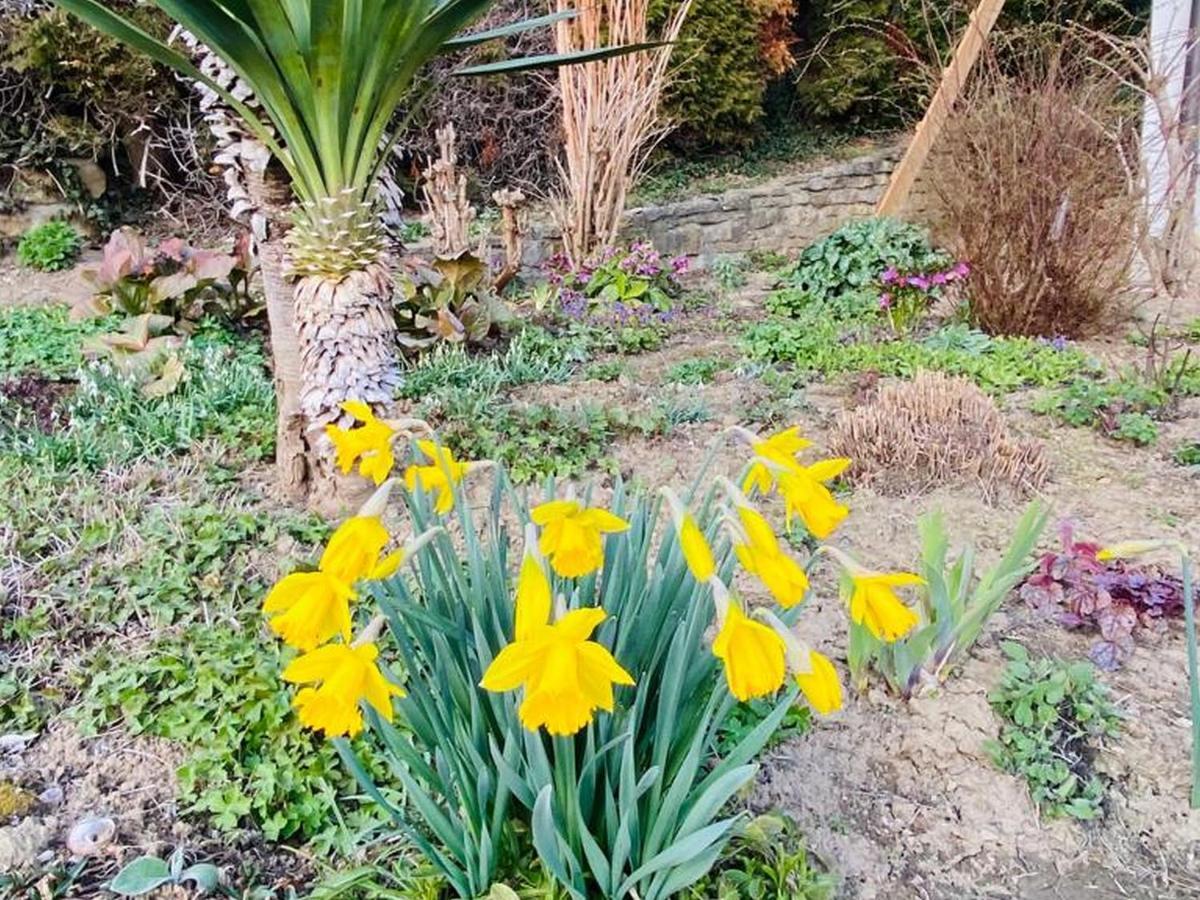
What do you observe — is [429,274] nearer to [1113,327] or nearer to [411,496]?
[411,496]

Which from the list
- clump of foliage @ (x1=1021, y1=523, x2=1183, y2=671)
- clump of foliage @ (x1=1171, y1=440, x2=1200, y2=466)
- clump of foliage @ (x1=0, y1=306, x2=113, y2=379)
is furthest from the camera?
clump of foliage @ (x1=0, y1=306, x2=113, y2=379)

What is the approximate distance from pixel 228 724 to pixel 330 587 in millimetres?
801

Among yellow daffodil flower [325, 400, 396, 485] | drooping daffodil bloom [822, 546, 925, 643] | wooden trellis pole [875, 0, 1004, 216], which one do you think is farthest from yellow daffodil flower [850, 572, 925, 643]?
wooden trellis pole [875, 0, 1004, 216]

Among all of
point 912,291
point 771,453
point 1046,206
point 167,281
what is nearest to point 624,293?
point 912,291

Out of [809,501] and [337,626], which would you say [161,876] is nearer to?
[337,626]

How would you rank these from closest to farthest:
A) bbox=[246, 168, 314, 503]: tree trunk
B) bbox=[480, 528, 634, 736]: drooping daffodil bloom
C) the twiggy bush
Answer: bbox=[480, 528, 634, 736]: drooping daffodil bloom → bbox=[246, 168, 314, 503]: tree trunk → the twiggy bush

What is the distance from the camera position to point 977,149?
13.7ft

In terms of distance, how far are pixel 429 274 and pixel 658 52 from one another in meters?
2.97

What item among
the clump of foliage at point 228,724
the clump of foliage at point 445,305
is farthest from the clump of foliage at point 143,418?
the clump of foliage at point 228,724

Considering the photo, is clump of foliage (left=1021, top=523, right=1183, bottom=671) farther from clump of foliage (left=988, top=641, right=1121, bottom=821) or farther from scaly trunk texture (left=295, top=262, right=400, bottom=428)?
scaly trunk texture (left=295, top=262, right=400, bottom=428)

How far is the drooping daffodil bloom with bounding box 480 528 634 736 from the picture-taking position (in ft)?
2.43

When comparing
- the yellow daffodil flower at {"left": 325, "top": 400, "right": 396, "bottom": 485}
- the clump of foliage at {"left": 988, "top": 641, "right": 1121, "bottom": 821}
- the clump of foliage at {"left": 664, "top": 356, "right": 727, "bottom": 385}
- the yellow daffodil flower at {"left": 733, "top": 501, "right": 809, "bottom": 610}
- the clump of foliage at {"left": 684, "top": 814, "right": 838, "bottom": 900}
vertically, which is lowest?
the clump of foliage at {"left": 988, "top": 641, "right": 1121, "bottom": 821}

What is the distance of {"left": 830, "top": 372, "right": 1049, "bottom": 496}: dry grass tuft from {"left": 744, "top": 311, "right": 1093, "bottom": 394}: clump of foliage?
630 millimetres

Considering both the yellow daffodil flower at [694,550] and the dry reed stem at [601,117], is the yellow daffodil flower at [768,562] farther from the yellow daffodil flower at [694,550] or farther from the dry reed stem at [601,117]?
the dry reed stem at [601,117]
